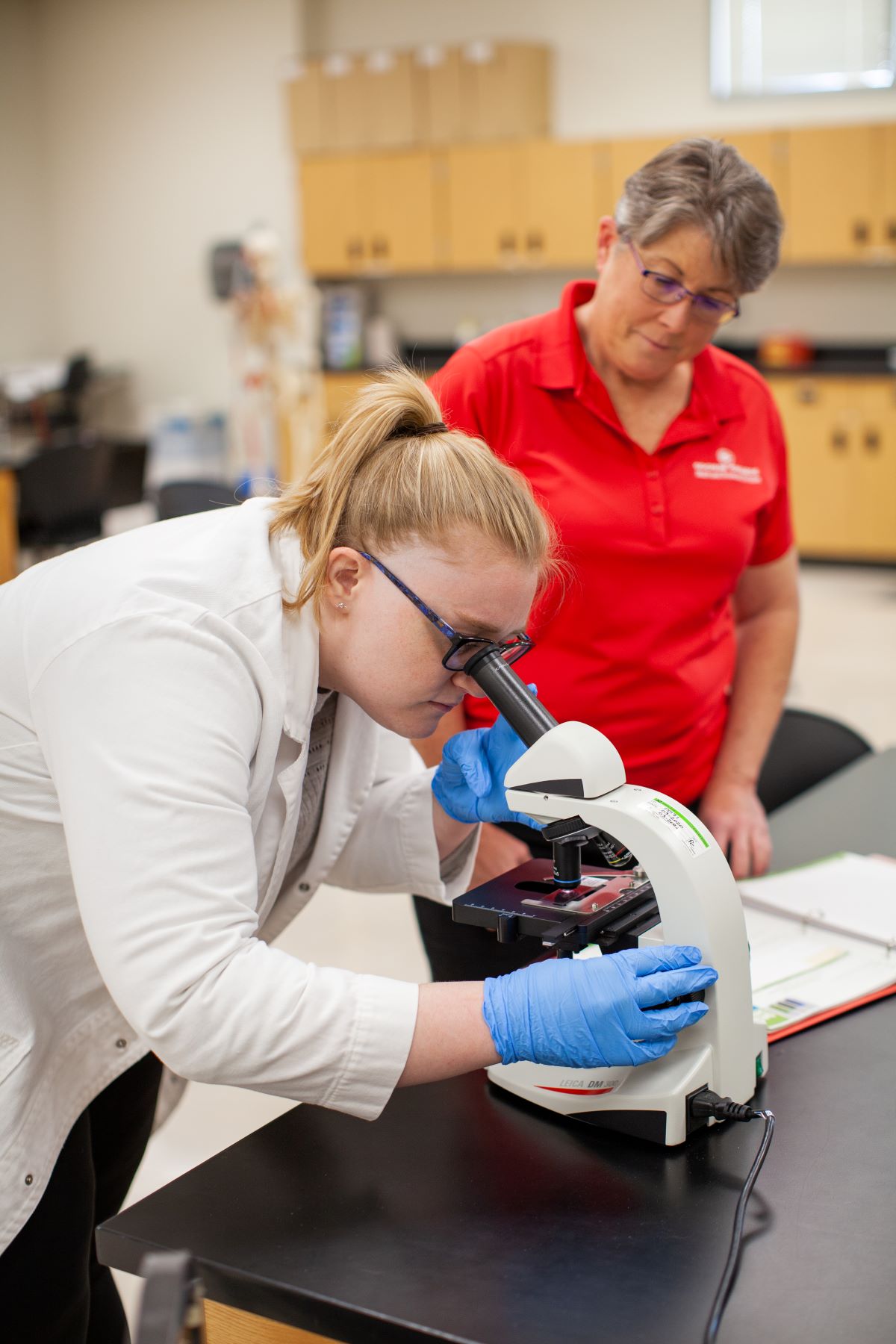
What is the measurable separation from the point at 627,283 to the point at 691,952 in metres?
0.86

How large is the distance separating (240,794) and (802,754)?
1342mm

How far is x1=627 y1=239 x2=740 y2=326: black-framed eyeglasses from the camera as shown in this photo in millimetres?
1466

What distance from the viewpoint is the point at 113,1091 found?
1.32 m

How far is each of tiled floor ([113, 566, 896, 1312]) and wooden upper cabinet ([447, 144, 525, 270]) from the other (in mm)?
2585

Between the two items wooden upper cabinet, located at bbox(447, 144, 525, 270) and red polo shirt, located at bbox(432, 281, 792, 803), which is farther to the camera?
wooden upper cabinet, located at bbox(447, 144, 525, 270)

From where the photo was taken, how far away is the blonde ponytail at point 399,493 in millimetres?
1017

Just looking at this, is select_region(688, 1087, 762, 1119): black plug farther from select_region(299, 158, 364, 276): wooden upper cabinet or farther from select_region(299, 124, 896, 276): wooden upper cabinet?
select_region(299, 158, 364, 276): wooden upper cabinet

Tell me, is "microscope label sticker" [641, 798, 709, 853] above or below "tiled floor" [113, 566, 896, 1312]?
above

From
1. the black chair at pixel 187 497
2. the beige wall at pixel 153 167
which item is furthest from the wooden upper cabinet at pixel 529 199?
the black chair at pixel 187 497

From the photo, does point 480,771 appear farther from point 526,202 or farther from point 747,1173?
point 526,202

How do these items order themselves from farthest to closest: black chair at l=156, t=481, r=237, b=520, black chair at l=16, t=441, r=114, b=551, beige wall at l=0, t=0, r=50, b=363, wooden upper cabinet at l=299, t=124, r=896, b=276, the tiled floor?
1. beige wall at l=0, t=0, r=50, b=363
2. wooden upper cabinet at l=299, t=124, r=896, b=276
3. black chair at l=16, t=441, r=114, b=551
4. black chair at l=156, t=481, r=237, b=520
5. the tiled floor

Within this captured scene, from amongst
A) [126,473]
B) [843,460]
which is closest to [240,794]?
[126,473]

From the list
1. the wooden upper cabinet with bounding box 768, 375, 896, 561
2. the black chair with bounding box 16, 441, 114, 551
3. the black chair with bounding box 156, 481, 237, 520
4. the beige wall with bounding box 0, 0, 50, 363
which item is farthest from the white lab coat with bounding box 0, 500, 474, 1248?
the beige wall with bounding box 0, 0, 50, 363

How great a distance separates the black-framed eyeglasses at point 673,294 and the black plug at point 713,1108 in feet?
2.94
